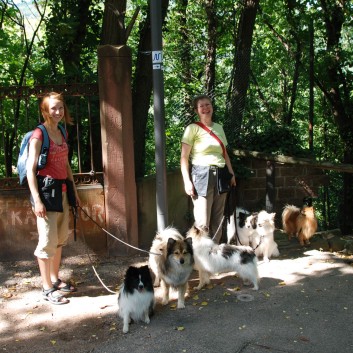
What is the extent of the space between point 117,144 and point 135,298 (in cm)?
238

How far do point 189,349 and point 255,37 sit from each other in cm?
1349

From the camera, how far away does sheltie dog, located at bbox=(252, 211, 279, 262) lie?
19.1ft

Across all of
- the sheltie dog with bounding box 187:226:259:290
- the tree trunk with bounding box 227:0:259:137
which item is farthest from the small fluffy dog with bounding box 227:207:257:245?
the tree trunk with bounding box 227:0:259:137

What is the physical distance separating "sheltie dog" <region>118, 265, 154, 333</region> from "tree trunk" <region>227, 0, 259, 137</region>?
514 cm

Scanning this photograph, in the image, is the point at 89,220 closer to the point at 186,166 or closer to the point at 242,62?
the point at 186,166

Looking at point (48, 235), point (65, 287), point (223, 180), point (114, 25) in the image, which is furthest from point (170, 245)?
point (114, 25)

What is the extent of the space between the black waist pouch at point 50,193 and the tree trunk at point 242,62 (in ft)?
16.1

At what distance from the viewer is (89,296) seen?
16.5 feet

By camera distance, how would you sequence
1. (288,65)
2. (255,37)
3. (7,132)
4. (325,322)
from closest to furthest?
(325,322) → (7,132) → (288,65) → (255,37)

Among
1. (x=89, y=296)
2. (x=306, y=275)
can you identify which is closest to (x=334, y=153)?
(x=306, y=275)

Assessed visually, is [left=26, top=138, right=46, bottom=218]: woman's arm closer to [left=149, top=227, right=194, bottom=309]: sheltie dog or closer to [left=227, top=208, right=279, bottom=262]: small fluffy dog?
[left=149, top=227, right=194, bottom=309]: sheltie dog

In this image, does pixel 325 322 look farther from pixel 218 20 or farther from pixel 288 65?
pixel 288 65

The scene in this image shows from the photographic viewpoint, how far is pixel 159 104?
17.3 feet

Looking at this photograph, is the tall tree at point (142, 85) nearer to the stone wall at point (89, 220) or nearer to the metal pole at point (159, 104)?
the stone wall at point (89, 220)
